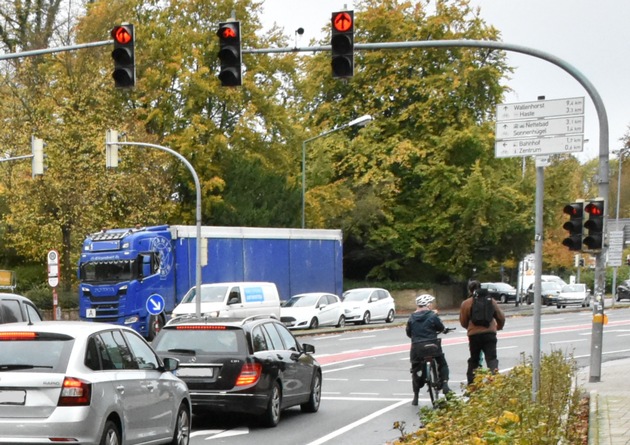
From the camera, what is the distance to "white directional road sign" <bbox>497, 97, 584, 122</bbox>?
1293 centimetres

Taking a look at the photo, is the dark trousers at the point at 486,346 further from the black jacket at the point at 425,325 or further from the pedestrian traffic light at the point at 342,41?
the pedestrian traffic light at the point at 342,41

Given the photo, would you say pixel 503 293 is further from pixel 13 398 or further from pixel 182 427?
pixel 13 398

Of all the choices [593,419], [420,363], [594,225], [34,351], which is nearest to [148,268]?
[594,225]

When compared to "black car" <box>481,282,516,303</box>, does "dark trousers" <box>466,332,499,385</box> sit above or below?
above

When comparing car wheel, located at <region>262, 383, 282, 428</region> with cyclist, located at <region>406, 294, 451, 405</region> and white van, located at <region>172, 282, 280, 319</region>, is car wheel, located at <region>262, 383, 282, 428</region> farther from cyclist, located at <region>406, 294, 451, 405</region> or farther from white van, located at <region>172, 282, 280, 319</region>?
white van, located at <region>172, 282, 280, 319</region>

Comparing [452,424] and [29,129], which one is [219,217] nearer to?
[29,129]

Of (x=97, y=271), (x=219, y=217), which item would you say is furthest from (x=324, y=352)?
(x=219, y=217)

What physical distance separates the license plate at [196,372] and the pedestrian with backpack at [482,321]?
14.6ft

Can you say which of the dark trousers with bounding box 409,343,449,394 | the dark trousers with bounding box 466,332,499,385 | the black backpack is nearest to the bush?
the black backpack

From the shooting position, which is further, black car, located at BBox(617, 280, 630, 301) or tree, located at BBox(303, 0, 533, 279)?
black car, located at BBox(617, 280, 630, 301)

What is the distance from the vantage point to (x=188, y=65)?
5103 cm

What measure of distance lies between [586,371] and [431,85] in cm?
3664

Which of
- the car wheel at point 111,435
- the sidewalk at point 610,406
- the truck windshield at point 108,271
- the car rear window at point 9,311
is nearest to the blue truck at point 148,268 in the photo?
the truck windshield at point 108,271

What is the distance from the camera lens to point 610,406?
16469 mm
